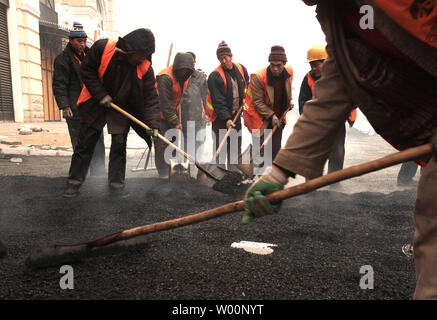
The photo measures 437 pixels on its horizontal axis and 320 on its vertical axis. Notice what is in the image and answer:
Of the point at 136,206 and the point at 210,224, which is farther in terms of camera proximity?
the point at 136,206

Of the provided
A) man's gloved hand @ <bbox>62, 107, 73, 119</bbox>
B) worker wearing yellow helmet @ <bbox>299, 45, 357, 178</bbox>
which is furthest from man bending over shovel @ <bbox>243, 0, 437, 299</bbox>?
man's gloved hand @ <bbox>62, 107, 73, 119</bbox>

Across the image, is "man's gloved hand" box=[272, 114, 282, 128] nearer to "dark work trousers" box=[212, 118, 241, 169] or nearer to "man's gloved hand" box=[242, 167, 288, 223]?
"dark work trousers" box=[212, 118, 241, 169]

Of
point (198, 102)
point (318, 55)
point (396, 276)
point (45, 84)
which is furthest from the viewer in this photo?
point (45, 84)

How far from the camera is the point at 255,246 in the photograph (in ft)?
8.16

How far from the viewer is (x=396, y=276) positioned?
6.73ft

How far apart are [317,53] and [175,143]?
2.64 meters

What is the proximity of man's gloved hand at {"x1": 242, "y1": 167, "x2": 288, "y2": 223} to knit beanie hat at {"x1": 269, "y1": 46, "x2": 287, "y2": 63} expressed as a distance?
376 cm

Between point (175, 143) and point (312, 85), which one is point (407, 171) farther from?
point (175, 143)

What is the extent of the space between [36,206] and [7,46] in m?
11.5

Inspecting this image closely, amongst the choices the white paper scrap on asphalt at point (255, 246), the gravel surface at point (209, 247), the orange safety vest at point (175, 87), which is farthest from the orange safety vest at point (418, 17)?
the orange safety vest at point (175, 87)

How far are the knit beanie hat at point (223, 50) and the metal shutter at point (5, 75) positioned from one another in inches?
389

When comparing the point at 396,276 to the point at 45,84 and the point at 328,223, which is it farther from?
the point at 45,84

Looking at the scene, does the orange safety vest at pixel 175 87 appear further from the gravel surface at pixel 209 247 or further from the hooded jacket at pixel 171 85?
the gravel surface at pixel 209 247

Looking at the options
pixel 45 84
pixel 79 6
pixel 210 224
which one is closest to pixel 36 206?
pixel 210 224
